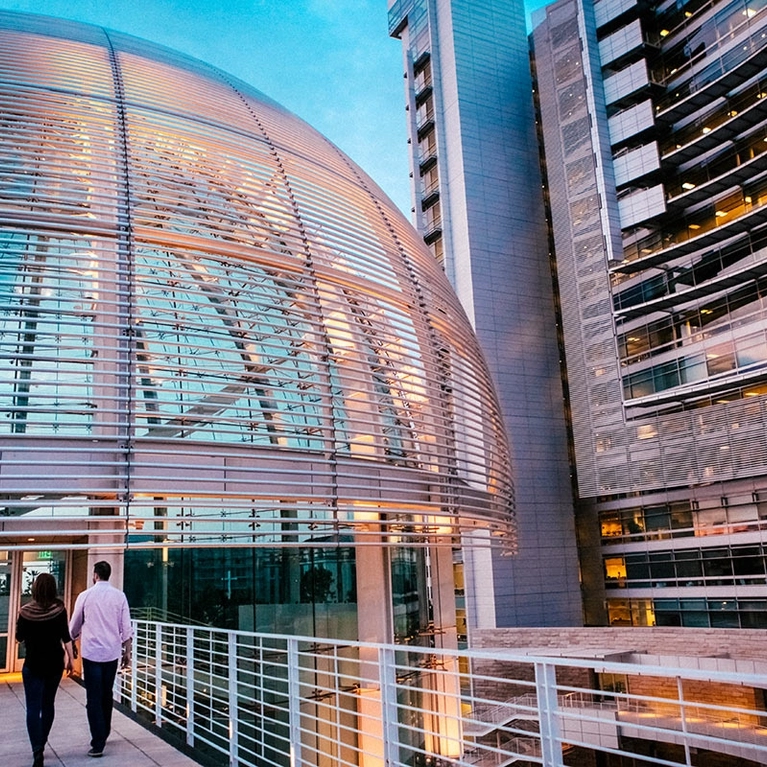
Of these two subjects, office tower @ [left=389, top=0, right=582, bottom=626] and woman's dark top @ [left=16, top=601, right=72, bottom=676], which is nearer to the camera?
woman's dark top @ [left=16, top=601, right=72, bottom=676]

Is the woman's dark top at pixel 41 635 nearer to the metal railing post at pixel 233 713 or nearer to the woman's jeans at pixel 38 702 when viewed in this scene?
the woman's jeans at pixel 38 702

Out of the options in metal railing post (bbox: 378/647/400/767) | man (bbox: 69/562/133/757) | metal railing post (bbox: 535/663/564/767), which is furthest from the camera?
man (bbox: 69/562/133/757)

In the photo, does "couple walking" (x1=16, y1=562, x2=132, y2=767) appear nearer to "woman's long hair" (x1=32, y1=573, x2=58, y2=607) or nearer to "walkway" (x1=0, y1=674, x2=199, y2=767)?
"woman's long hair" (x1=32, y1=573, x2=58, y2=607)

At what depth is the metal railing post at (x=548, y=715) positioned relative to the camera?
3.62 meters

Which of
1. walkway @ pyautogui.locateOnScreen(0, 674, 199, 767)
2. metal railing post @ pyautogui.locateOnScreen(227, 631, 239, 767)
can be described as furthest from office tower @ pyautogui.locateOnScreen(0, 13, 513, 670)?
walkway @ pyautogui.locateOnScreen(0, 674, 199, 767)

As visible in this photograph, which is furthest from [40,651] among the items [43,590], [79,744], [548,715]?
[548,715]

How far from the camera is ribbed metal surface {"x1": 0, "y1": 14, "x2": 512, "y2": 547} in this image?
6.25 m

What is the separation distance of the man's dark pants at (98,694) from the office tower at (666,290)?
82.8 ft

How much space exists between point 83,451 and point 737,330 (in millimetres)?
27002

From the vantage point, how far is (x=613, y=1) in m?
34.1

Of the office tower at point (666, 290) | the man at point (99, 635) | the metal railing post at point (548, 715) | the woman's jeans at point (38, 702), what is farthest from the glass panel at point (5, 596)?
the office tower at point (666, 290)

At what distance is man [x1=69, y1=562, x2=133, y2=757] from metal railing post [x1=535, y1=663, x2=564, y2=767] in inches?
150

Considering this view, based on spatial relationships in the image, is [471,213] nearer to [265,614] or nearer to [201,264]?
[265,614]

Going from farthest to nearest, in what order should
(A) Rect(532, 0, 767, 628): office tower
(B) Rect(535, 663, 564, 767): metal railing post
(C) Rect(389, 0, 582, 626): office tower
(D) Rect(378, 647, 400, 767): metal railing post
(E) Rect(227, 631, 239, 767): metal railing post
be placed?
(C) Rect(389, 0, 582, 626): office tower < (A) Rect(532, 0, 767, 628): office tower < (E) Rect(227, 631, 239, 767): metal railing post < (D) Rect(378, 647, 400, 767): metal railing post < (B) Rect(535, 663, 564, 767): metal railing post
